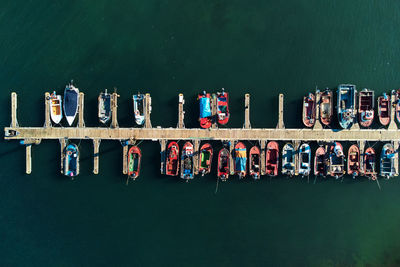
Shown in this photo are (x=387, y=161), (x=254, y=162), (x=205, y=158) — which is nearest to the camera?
(x=387, y=161)

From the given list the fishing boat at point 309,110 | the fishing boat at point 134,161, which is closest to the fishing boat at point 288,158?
the fishing boat at point 309,110

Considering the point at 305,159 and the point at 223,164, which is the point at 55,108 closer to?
the point at 223,164

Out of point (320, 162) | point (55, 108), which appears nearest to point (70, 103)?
point (55, 108)

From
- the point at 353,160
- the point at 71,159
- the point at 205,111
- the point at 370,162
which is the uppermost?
the point at 205,111
